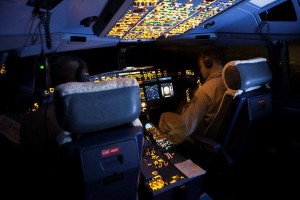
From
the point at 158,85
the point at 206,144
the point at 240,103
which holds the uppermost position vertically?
the point at 158,85

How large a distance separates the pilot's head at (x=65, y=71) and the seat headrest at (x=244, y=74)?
1.18 metres

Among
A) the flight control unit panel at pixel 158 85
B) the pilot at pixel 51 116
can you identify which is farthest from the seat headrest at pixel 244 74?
the pilot at pixel 51 116

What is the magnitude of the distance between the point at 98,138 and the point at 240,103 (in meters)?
1.25

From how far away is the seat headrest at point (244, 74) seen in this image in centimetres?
181

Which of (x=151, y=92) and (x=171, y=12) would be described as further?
(x=151, y=92)

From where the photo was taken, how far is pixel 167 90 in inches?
112

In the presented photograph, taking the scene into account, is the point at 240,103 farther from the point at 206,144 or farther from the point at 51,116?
the point at 51,116

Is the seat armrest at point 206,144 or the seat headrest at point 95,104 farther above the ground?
the seat headrest at point 95,104

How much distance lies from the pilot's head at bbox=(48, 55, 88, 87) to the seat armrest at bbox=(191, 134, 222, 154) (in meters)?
1.14

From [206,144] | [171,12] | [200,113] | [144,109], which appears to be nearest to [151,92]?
[144,109]

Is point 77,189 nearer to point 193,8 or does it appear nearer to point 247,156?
point 193,8

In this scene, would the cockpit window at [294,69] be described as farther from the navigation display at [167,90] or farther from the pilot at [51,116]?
the pilot at [51,116]

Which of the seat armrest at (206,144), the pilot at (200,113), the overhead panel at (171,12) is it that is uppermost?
Answer: the overhead panel at (171,12)

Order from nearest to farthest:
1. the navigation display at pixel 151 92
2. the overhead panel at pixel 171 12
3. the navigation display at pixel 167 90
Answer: the overhead panel at pixel 171 12, the navigation display at pixel 151 92, the navigation display at pixel 167 90
